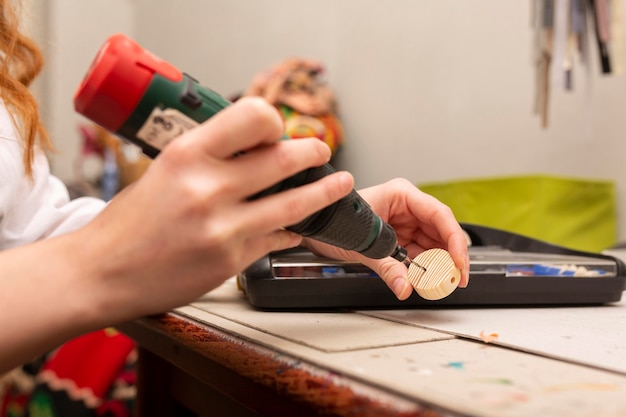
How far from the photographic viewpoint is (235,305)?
510 mm

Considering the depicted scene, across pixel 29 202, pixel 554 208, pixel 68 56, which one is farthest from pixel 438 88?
pixel 68 56

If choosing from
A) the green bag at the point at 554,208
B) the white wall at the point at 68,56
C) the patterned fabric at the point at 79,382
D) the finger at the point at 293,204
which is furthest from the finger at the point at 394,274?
the white wall at the point at 68,56

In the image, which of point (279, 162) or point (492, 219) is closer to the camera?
point (279, 162)

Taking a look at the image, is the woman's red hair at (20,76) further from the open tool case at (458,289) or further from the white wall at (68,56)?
the white wall at (68,56)

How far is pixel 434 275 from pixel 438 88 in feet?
3.61

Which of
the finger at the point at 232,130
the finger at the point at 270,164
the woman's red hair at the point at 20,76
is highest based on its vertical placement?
the woman's red hair at the point at 20,76

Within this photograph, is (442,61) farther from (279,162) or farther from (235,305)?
(279,162)

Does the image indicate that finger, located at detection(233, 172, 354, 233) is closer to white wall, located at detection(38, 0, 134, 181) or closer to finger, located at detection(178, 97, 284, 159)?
finger, located at detection(178, 97, 284, 159)

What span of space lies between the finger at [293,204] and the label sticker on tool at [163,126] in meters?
0.05

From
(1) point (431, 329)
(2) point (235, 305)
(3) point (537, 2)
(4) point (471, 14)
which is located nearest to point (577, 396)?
(1) point (431, 329)

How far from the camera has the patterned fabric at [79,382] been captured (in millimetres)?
812

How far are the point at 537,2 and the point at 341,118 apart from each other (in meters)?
0.86

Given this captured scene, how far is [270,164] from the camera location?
304 millimetres

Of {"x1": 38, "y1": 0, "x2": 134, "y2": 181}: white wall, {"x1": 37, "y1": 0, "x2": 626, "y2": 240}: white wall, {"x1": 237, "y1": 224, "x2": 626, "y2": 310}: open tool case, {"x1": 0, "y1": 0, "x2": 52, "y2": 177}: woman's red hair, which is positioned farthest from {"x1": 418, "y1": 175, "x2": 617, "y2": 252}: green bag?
{"x1": 38, "y1": 0, "x2": 134, "y2": 181}: white wall
